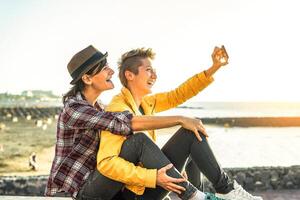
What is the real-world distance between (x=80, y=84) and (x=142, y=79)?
405mm

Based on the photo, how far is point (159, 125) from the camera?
3.07m

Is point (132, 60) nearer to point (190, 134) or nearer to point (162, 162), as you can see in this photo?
point (190, 134)

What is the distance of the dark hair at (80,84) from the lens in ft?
10.8

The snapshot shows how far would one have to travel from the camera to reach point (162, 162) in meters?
2.98

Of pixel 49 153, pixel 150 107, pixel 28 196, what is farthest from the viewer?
pixel 49 153

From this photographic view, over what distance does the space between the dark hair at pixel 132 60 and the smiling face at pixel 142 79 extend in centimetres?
3

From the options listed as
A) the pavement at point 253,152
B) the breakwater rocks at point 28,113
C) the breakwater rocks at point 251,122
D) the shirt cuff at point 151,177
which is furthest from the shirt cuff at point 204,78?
the breakwater rocks at point 28,113

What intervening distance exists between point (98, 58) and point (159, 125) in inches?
24.2

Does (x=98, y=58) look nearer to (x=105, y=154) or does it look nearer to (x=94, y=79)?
(x=94, y=79)

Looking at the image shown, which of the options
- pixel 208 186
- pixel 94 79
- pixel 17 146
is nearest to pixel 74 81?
pixel 94 79

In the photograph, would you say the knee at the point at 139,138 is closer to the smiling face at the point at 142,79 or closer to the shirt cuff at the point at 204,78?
the smiling face at the point at 142,79

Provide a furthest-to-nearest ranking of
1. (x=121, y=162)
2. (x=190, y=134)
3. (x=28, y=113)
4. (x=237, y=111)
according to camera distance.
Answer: (x=237, y=111) → (x=28, y=113) → (x=190, y=134) → (x=121, y=162)

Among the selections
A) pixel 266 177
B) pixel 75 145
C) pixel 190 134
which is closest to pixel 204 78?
pixel 190 134

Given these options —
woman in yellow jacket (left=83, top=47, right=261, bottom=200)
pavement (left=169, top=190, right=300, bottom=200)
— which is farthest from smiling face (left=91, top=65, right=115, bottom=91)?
pavement (left=169, top=190, right=300, bottom=200)
